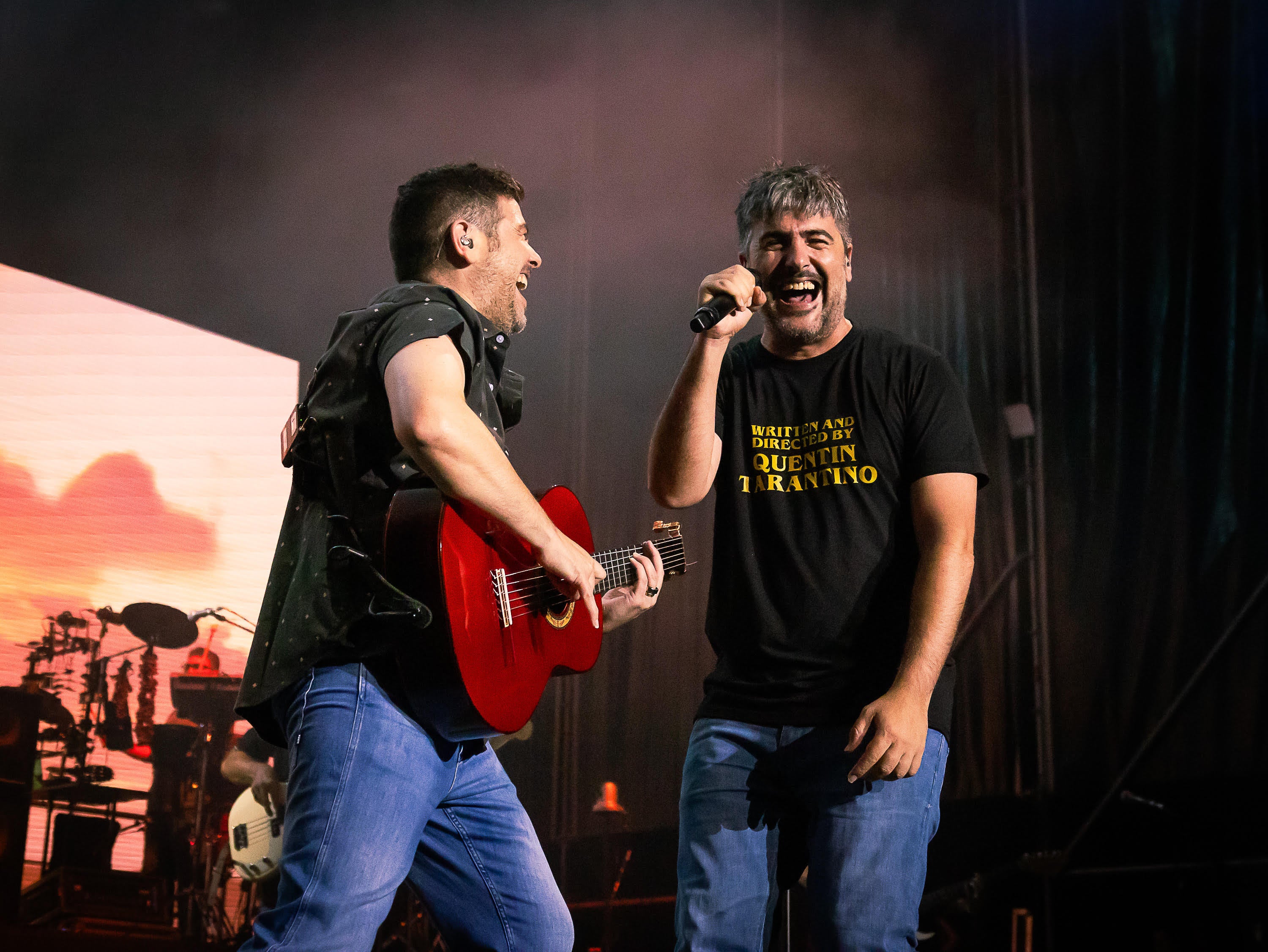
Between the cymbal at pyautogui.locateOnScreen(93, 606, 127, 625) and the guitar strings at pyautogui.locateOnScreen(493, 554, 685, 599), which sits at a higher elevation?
the guitar strings at pyautogui.locateOnScreen(493, 554, 685, 599)

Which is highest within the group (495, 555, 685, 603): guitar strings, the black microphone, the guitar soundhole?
the black microphone

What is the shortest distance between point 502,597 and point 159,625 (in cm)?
277

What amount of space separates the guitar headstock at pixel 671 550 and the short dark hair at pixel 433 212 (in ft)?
2.50

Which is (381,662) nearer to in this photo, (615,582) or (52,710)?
(615,582)

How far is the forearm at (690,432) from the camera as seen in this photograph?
5.96ft

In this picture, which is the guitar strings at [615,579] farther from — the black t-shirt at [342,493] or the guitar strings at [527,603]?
the black t-shirt at [342,493]

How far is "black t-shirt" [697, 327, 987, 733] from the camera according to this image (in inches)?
66.9

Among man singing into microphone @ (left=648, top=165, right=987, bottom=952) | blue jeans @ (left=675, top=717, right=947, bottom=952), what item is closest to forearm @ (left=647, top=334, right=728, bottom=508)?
man singing into microphone @ (left=648, top=165, right=987, bottom=952)

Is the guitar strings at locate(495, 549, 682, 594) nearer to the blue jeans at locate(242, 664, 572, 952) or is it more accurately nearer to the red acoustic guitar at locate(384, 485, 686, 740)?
the red acoustic guitar at locate(384, 485, 686, 740)

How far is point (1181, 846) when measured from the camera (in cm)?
385

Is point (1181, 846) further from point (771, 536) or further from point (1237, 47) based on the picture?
point (1237, 47)

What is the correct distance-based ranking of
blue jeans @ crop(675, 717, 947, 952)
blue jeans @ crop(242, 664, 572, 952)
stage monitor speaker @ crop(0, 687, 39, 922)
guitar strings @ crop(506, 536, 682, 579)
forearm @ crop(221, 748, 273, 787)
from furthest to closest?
forearm @ crop(221, 748, 273, 787), stage monitor speaker @ crop(0, 687, 39, 922), guitar strings @ crop(506, 536, 682, 579), blue jeans @ crop(675, 717, 947, 952), blue jeans @ crop(242, 664, 572, 952)

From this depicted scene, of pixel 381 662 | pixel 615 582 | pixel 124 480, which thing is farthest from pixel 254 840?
pixel 381 662

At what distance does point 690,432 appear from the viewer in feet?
6.03
